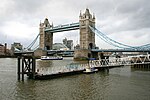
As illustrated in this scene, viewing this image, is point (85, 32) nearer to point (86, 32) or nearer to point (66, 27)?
point (86, 32)

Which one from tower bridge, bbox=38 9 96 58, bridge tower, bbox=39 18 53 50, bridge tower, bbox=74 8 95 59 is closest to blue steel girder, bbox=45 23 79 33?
tower bridge, bbox=38 9 96 58

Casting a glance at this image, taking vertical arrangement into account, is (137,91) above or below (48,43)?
below

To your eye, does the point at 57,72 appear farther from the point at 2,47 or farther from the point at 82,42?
the point at 2,47

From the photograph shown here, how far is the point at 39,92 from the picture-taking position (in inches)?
851

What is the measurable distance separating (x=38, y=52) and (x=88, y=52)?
39854mm

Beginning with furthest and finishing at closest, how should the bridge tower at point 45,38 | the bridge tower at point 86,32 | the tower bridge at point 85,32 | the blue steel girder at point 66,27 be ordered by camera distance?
1. the bridge tower at point 45,38
2. the blue steel girder at point 66,27
3. the bridge tower at point 86,32
4. the tower bridge at point 85,32

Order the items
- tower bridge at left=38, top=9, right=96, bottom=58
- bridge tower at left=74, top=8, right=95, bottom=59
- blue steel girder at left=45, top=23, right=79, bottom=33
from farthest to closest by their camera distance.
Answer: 1. blue steel girder at left=45, top=23, right=79, bottom=33
2. bridge tower at left=74, top=8, right=95, bottom=59
3. tower bridge at left=38, top=9, right=96, bottom=58

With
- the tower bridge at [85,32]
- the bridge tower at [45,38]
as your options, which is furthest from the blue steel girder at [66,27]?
the bridge tower at [45,38]

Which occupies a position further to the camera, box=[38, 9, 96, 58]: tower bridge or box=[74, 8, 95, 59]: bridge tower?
box=[74, 8, 95, 59]: bridge tower

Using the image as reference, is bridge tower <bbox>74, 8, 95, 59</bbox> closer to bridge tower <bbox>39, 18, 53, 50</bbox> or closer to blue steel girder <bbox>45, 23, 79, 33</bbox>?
blue steel girder <bbox>45, 23, 79, 33</bbox>

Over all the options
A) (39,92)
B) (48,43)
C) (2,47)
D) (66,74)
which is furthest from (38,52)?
(39,92)

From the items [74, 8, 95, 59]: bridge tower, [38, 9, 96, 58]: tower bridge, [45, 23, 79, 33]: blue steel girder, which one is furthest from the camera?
[45, 23, 79, 33]: blue steel girder

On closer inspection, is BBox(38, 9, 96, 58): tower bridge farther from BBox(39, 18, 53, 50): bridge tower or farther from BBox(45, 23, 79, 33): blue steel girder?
BBox(39, 18, 53, 50): bridge tower

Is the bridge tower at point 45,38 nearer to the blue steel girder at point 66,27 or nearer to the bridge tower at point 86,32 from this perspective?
the blue steel girder at point 66,27
